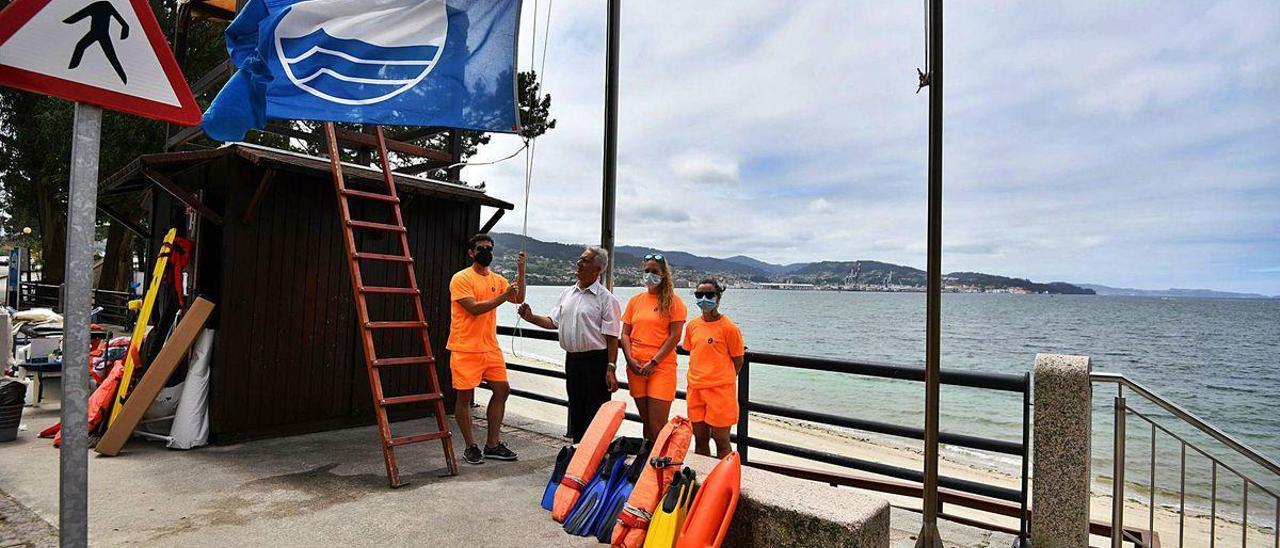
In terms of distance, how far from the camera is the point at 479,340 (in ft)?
17.1

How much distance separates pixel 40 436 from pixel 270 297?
223 centimetres

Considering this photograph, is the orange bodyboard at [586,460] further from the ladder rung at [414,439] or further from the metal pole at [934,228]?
the metal pole at [934,228]

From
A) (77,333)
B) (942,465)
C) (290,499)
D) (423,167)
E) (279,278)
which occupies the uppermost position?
(423,167)

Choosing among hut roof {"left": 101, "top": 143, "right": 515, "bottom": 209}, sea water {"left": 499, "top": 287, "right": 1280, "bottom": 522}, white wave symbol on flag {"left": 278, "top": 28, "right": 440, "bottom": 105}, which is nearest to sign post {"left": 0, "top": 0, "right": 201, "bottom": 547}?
white wave symbol on flag {"left": 278, "top": 28, "right": 440, "bottom": 105}

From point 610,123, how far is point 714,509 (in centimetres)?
360

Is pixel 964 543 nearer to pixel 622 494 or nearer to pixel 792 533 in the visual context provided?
pixel 792 533

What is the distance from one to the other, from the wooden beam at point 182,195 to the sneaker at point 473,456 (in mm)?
2854

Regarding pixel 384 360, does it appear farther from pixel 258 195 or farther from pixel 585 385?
pixel 258 195

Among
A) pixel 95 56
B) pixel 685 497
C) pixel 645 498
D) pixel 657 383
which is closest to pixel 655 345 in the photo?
pixel 657 383

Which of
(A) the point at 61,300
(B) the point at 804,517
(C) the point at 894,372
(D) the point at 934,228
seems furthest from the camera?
(A) the point at 61,300

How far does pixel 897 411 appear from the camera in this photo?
78.9 ft

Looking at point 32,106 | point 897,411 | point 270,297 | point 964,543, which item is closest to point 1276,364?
point 897,411

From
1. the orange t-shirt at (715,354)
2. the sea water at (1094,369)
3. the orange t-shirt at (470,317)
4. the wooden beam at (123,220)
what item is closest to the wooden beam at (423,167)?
the orange t-shirt at (470,317)

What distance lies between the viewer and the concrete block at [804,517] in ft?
9.64
